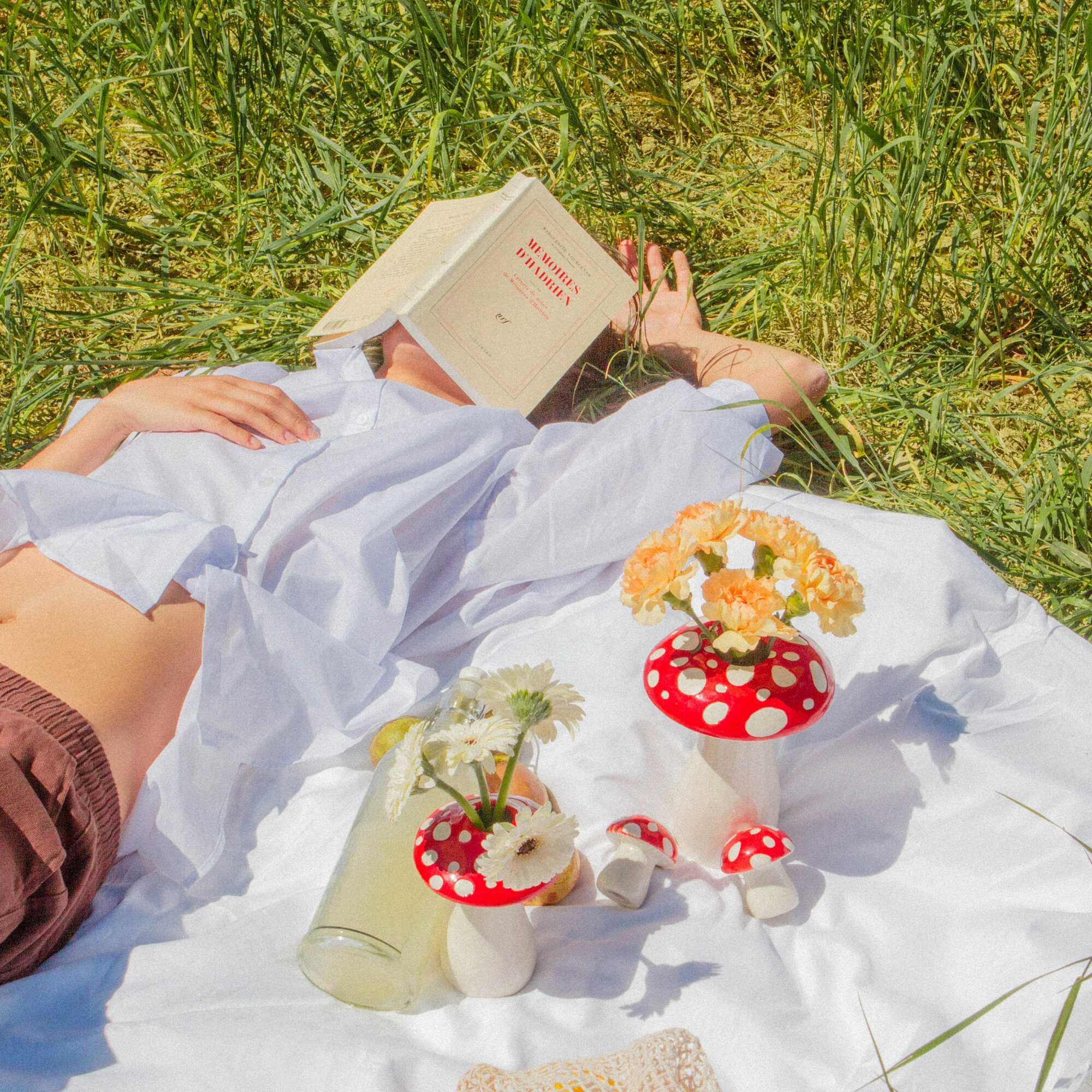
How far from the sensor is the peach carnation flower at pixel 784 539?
35.0 inches

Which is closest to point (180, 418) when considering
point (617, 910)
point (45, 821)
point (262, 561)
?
point (262, 561)

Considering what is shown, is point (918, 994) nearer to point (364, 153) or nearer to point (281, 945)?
point (281, 945)

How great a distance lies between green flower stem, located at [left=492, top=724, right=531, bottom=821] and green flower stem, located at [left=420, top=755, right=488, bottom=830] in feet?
0.05

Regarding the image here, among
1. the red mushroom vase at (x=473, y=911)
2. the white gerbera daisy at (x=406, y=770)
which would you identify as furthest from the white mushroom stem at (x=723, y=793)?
the white gerbera daisy at (x=406, y=770)

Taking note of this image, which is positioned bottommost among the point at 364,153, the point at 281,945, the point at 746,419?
the point at 281,945

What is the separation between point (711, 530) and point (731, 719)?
18cm

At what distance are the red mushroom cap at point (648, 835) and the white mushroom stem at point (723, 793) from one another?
33 mm

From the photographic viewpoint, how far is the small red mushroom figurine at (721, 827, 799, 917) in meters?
1.00

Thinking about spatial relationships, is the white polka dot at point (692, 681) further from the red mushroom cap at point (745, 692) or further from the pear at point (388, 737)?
the pear at point (388, 737)

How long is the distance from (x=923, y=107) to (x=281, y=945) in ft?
5.41

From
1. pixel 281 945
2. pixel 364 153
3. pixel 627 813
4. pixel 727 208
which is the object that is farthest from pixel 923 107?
pixel 281 945

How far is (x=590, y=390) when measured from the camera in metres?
1.84

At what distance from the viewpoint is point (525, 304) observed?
1557mm

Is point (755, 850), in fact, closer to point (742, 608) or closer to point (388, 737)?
point (742, 608)
